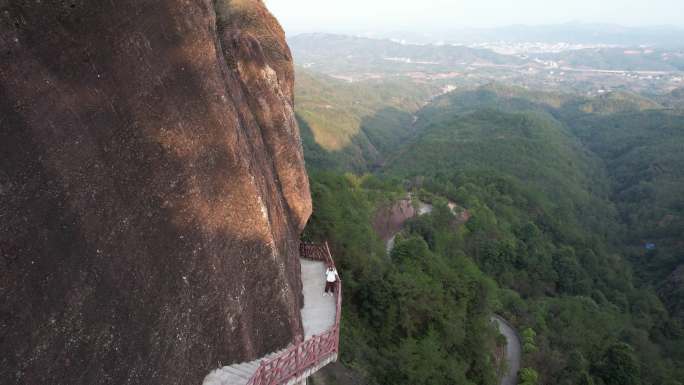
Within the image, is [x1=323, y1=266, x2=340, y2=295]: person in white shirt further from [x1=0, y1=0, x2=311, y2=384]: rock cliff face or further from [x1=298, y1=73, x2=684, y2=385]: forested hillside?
[x1=298, y1=73, x2=684, y2=385]: forested hillside

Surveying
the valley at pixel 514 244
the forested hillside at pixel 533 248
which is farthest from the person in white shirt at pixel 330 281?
the valley at pixel 514 244

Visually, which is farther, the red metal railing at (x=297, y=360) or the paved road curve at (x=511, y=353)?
the paved road curve at (x=511, y=353)

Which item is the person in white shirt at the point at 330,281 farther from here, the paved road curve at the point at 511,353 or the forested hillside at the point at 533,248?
the paved road curve at the point at 511,353

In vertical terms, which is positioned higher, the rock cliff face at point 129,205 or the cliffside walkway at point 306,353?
the rock cliff face at point 129,205

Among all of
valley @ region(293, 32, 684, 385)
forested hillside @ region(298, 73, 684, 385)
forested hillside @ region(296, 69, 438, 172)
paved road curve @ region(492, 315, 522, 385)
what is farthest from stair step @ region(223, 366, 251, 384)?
forested hillside @ region(296, 69, 438, 172)

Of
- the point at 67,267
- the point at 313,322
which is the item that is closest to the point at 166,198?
the point at 67,267

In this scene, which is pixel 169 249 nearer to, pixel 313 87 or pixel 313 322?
pixel 313 322
